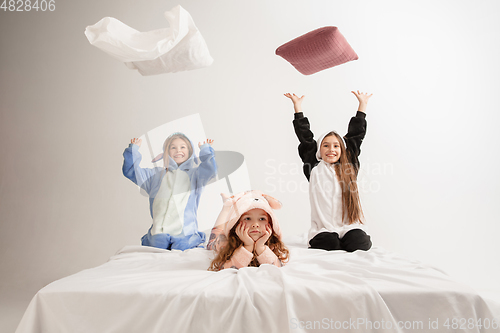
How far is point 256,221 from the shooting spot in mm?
1706

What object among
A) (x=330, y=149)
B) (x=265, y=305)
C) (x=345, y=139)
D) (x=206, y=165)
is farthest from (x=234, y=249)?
(x=345, y=139)

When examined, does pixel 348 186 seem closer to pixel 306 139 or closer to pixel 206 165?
pixel 306 139

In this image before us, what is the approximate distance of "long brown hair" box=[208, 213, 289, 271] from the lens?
1.67 meters

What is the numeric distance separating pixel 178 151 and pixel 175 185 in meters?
0.23

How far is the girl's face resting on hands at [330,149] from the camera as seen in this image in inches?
93.6

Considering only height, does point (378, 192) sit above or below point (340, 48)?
below

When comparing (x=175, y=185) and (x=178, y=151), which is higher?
(x=178, y=151)

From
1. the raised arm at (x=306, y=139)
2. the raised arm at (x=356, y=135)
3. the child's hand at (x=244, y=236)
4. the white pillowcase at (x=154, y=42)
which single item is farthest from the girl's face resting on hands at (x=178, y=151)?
the raised arm at (x=356, y=135)

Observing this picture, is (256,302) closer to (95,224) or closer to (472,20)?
(95,224)

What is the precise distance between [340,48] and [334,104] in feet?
4.03

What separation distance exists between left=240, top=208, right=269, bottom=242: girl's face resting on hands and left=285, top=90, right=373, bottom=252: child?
586 mm

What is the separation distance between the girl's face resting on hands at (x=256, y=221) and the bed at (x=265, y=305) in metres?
0.30

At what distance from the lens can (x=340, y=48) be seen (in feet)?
7.78

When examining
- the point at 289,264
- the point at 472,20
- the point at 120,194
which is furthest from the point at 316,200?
the point at 472,20
